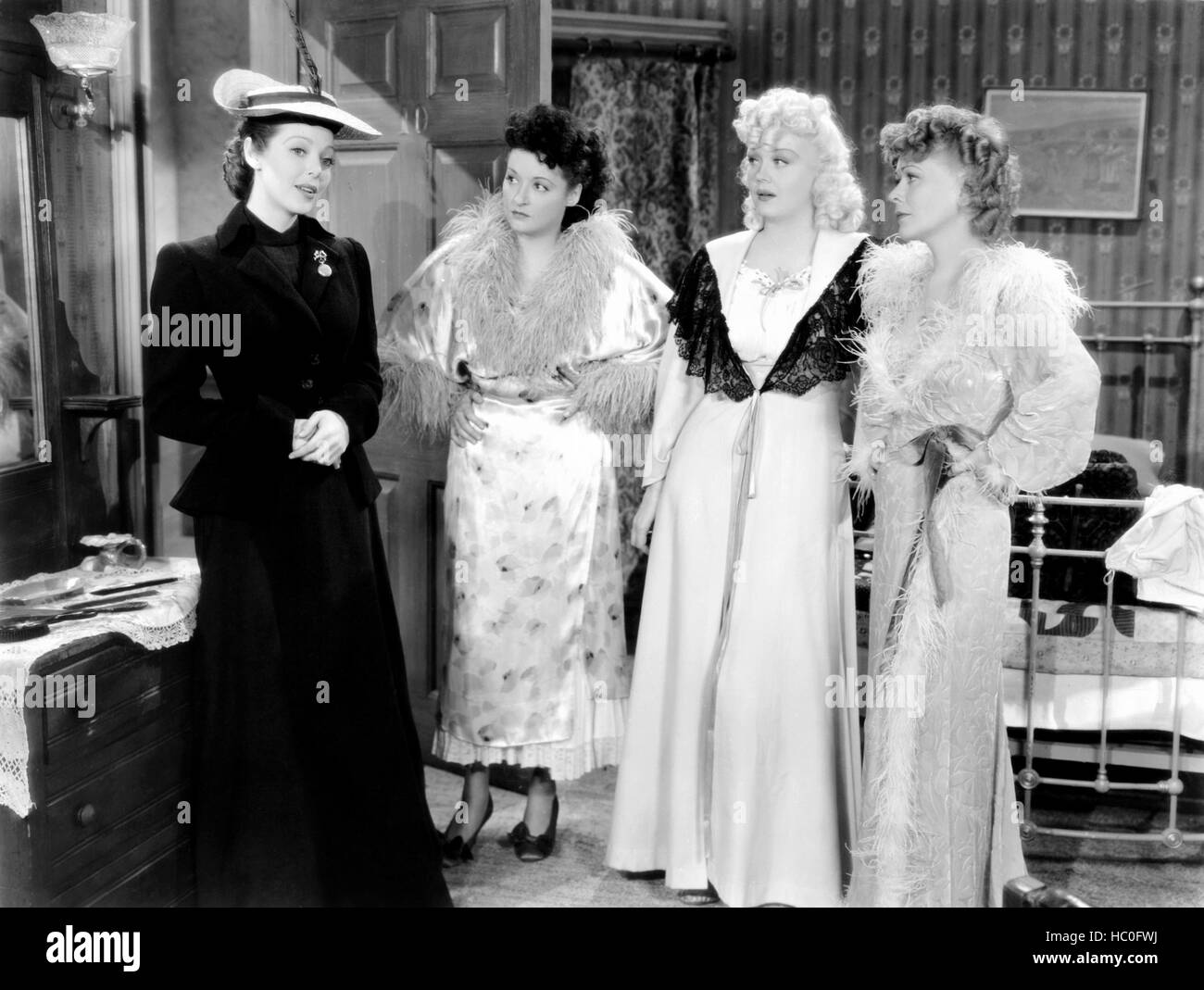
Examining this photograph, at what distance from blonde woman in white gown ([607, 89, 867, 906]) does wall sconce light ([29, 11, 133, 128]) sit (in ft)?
4.60

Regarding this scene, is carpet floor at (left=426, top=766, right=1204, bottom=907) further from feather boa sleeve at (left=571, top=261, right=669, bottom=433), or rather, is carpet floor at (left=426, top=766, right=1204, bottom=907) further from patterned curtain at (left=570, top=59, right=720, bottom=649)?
patterned curtain at (left=570, top=59, right=720, bottom=649)

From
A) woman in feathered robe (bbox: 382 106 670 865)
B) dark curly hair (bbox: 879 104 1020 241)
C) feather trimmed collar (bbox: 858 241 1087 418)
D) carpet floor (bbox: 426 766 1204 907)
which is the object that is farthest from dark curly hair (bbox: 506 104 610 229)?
carpet floor (bbox: 426 766 1204 907)

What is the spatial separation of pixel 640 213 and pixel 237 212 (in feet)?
11.0

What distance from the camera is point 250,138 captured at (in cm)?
269

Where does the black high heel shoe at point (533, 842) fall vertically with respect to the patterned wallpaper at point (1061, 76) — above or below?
below

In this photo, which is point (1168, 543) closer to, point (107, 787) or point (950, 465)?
point (950, 465)

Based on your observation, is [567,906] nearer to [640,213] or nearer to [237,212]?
[237,212]

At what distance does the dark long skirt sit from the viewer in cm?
265

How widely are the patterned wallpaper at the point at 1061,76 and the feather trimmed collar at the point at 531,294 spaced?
2781 mm

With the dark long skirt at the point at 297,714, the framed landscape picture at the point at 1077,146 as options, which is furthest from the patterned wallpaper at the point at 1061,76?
the dark long skirt at the point at 297,714

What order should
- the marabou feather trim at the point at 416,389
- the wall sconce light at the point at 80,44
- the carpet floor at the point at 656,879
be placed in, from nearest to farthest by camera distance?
the wall sconce light at the point at 80,44
the carpet floor at the point at 656,879
the marabou feather trim at the point at 416,389

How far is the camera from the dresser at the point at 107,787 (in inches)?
92.1

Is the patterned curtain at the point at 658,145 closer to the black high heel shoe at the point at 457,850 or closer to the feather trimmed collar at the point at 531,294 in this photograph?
the black high heel shoe at the point at 457,850

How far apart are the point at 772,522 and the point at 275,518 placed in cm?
110
